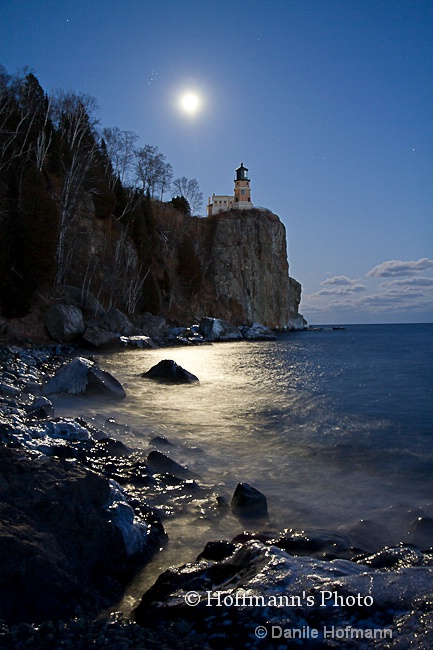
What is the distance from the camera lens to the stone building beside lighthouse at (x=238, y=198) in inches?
3058

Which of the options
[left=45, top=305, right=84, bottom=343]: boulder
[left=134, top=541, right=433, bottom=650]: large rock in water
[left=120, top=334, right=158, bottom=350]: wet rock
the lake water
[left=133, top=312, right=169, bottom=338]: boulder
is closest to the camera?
[left=134, top=541, right=433, bottom=650]: large rock in water

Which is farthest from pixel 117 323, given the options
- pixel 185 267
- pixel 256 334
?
pixel 256 334

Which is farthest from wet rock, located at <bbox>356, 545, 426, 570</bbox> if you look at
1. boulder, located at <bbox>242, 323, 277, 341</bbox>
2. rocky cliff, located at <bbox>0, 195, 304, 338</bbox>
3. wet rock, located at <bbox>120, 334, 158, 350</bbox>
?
boulder, located at <bbox>242, 323, 277, 341</bbox>

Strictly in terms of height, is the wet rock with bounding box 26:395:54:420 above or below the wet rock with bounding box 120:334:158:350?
below


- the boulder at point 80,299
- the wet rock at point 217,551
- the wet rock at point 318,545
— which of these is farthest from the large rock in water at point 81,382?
the boulder at point 80,299

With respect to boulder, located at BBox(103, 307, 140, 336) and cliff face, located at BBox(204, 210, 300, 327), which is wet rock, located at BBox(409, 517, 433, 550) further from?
cliff face, located at BBox(204, 210, 300, 327)

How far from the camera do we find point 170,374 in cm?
1370

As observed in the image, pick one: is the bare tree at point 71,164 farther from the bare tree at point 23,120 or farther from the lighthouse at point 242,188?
the lighthouse at point 242,188

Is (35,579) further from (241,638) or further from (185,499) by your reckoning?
(185,499)

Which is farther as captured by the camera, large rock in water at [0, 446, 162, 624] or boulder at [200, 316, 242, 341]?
boulder at [200, 316, 242, 341]

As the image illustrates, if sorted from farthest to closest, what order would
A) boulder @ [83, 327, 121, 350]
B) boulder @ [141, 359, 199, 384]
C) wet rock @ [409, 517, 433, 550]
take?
1. boulder @ [83, 327, 121, 350]
2. boulder @ [141, 359, 199, 384]
3. wet rock @ [409, 517, 433, 550]

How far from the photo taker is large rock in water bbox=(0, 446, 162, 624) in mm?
2375

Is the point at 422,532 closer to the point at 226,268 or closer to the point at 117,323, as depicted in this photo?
the point at 117,323

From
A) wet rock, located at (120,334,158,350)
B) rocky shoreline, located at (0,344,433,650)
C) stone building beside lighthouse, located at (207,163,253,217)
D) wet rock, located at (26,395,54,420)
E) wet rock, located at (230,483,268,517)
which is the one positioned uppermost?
stone building beside lighthouse, located at (207,163,253,217)
